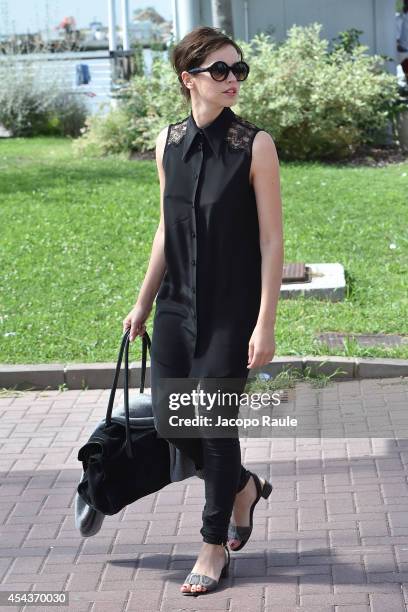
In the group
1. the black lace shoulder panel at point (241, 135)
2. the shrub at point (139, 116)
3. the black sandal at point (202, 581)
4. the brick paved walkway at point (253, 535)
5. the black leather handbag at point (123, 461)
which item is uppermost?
the black lace shoulder panel at point (241, 135)

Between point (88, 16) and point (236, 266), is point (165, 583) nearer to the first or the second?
point (236, 266)

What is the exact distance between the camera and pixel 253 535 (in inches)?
194

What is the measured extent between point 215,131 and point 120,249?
6.28 meters

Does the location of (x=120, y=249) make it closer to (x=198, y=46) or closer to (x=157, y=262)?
(x=157, y=262)

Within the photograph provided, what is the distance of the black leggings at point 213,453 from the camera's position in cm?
416

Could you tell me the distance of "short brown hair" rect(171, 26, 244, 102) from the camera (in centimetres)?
407

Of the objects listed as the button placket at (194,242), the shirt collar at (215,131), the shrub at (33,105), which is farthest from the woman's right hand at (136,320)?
the shrub at (33,105)

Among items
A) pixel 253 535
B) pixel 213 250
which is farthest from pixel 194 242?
pixel 253 535

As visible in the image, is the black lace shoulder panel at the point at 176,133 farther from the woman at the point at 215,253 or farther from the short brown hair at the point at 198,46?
the short brown hair at the point at 198,46

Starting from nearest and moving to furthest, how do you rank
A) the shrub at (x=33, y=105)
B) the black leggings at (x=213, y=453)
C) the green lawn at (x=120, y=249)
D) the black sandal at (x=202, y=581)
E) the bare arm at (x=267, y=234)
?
1. the bare arm at (x=267, y=234)
2. the black leggings at (x=213, y=453)
3. the black sandal at (x=202, y=581)
4. the green lawn at (x=120, y=249)
5. the shrub at (x=33, y=105)

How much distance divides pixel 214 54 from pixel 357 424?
2.97 meters

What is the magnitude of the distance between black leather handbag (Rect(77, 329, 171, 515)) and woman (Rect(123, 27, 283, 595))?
0.17m

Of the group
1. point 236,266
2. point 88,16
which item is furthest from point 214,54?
point 88,16

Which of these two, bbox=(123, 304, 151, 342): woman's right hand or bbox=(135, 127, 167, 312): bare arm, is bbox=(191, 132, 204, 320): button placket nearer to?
bbox=(135, 127, 167, 312): bare arm
